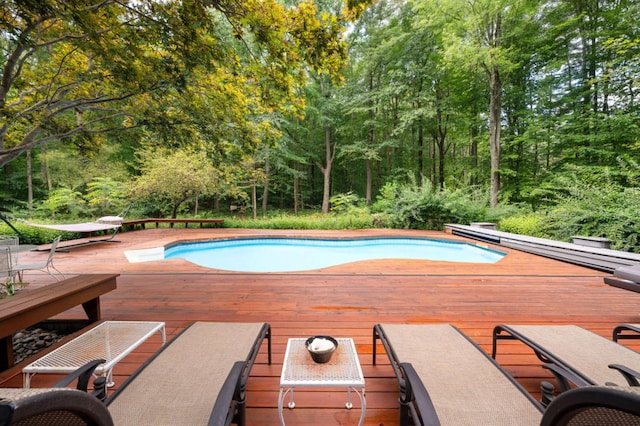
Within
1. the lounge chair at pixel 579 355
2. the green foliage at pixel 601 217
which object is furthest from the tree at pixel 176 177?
the green foliage at pixel 601 217

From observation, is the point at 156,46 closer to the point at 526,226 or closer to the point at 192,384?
the point at 192,384

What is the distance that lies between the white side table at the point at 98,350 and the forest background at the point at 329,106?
2.32 metres

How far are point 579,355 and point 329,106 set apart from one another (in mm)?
13344

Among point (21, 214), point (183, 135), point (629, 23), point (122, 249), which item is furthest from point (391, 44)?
point (21, 214)

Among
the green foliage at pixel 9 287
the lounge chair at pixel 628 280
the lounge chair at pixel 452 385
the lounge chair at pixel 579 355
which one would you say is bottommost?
the green foliage at pixel 9 287

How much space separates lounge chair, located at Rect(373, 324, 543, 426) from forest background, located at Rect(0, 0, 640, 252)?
268 centimetres

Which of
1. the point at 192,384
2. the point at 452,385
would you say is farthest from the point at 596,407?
the point at 192,384

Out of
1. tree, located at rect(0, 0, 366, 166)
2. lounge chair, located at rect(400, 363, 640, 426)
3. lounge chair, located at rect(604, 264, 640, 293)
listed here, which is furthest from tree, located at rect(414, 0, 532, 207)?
lounge chair, located at rect(400, 363, 640, 426)

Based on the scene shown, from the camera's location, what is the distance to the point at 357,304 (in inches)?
106

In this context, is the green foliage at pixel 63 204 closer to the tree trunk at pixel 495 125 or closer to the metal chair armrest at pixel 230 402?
the metal chair armrest at pixel 230 402

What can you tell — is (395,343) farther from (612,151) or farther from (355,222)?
(612,151)

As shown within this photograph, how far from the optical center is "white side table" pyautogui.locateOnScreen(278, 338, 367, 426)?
1152mm

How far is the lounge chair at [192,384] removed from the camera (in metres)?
1.00

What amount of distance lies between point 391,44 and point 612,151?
29.6ft
